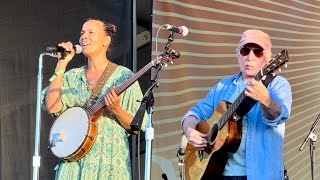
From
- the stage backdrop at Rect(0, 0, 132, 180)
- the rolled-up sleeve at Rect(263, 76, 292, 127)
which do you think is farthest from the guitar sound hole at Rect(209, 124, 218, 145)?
the stage backdrop at Rect(0, 0, 132, 180)

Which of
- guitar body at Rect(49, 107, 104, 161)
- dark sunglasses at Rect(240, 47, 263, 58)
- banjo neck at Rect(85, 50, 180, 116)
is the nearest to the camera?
dark sunglasses at Rect(240, 47, 263, 58)

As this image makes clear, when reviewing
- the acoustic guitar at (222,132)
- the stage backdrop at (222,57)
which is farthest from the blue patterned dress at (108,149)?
the stage backdrop at (222,57)

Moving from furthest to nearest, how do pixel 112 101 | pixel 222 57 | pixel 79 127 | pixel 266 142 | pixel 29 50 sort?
pixel 222 57, pixel 29 50, pixel 79 127, pixel 112 101, pixel 266 142

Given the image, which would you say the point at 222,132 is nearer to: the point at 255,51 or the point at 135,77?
the point at 255,51

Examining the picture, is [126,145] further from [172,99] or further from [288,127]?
[288,127]

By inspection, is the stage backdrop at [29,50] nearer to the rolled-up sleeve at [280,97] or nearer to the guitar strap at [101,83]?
the guitar strap at [101,83]

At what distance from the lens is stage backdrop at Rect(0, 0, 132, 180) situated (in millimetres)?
4121

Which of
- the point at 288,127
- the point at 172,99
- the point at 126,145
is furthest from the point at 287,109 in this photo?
the point at 288,127

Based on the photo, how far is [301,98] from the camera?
15.3 ft

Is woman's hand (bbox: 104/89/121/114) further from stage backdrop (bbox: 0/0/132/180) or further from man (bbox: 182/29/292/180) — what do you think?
stage backdrop (bbox: 0/0/132/180)

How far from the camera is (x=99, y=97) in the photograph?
302 cm

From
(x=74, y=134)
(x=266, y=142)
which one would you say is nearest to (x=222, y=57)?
(x=74, y=134)

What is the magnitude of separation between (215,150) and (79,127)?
2.71 feet

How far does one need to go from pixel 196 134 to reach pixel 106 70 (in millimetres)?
670
